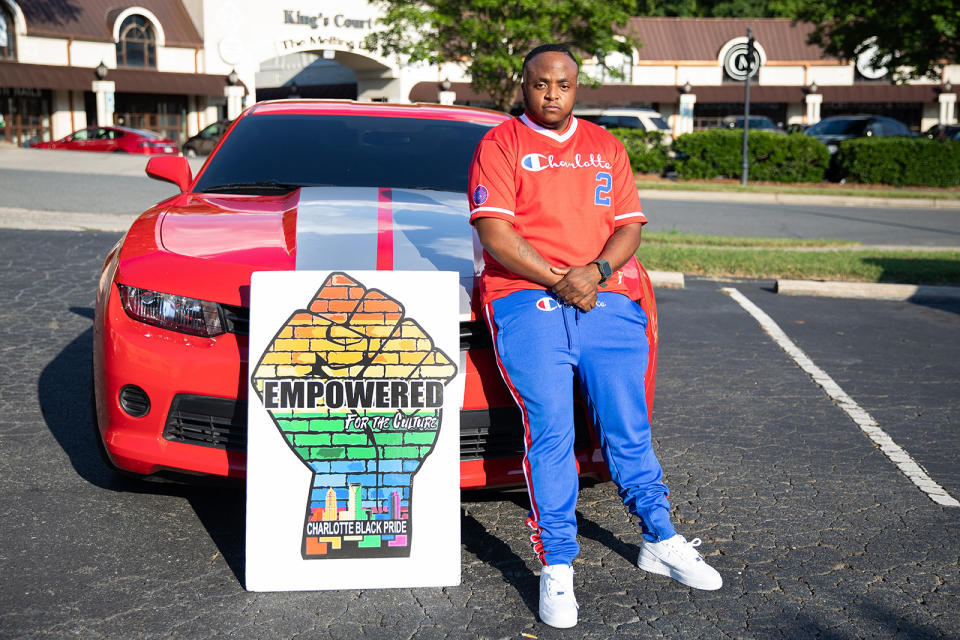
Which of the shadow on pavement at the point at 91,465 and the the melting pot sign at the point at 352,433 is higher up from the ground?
the the melting pot sign at the point at 352,433

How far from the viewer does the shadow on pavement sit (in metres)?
3.55

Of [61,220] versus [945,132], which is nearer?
[61,220]

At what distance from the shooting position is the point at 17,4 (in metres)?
38.2

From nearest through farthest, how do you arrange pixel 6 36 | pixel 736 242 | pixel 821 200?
pixel 736 242
pixel 821 200
pixel 6 36

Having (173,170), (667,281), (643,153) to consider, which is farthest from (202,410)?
(643,153)

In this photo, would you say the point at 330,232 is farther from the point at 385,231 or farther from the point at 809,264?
the point at 809,264

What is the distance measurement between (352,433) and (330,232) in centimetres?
91

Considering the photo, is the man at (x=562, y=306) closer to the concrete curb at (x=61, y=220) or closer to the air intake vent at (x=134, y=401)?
the air intake vent at (x=134, y=401)

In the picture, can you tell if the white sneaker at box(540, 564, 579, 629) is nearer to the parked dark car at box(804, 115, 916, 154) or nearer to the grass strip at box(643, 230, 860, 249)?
the grass strip at box(643, 230, 860, 249)

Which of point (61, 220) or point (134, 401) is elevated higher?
point (61, 220)

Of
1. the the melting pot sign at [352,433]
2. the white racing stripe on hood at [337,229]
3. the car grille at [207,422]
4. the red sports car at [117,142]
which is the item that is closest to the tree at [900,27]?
the red sports car at [117,142]

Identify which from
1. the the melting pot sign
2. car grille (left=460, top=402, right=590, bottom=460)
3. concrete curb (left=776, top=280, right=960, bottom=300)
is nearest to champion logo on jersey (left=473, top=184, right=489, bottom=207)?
the the melting pot sign

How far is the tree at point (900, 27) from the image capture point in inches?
909

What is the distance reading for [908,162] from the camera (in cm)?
2395
